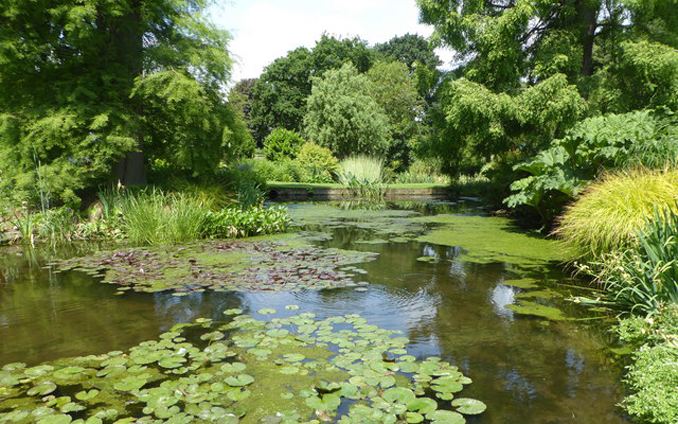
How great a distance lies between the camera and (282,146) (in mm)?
24188

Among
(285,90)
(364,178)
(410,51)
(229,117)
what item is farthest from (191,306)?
(410,51)

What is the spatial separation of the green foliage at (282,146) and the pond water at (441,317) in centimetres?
1783

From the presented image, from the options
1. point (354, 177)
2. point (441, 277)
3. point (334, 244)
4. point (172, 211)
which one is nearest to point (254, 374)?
point (441, 277)

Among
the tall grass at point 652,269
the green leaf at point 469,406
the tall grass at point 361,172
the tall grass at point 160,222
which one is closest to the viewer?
the green leaf at point 469,406

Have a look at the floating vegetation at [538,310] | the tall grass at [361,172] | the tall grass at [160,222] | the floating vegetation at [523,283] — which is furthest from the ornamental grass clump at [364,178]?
the floating vegetation at [538,310]

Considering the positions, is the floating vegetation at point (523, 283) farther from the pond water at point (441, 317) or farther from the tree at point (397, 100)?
the tree at point (397, 100)

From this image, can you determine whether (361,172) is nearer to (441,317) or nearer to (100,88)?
(100,88)

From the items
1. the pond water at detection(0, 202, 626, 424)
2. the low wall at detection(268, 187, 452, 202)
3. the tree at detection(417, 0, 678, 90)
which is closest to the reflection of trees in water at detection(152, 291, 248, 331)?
the pond water at detection(0, 202, 626, 424)

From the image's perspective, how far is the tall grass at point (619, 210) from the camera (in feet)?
13.2

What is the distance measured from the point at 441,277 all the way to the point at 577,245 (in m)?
1.49

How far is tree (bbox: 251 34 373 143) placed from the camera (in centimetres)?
3341

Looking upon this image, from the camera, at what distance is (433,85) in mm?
11805

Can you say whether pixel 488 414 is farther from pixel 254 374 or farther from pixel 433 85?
pixel 433 85

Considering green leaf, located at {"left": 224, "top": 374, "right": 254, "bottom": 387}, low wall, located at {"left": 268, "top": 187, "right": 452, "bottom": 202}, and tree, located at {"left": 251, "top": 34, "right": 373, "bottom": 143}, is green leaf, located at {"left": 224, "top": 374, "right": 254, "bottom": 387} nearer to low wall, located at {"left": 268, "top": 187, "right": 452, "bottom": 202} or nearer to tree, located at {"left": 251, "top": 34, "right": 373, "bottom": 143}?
low wall, located at {"left": 268, "top": 187, "right": 452, "bottom": 202}
